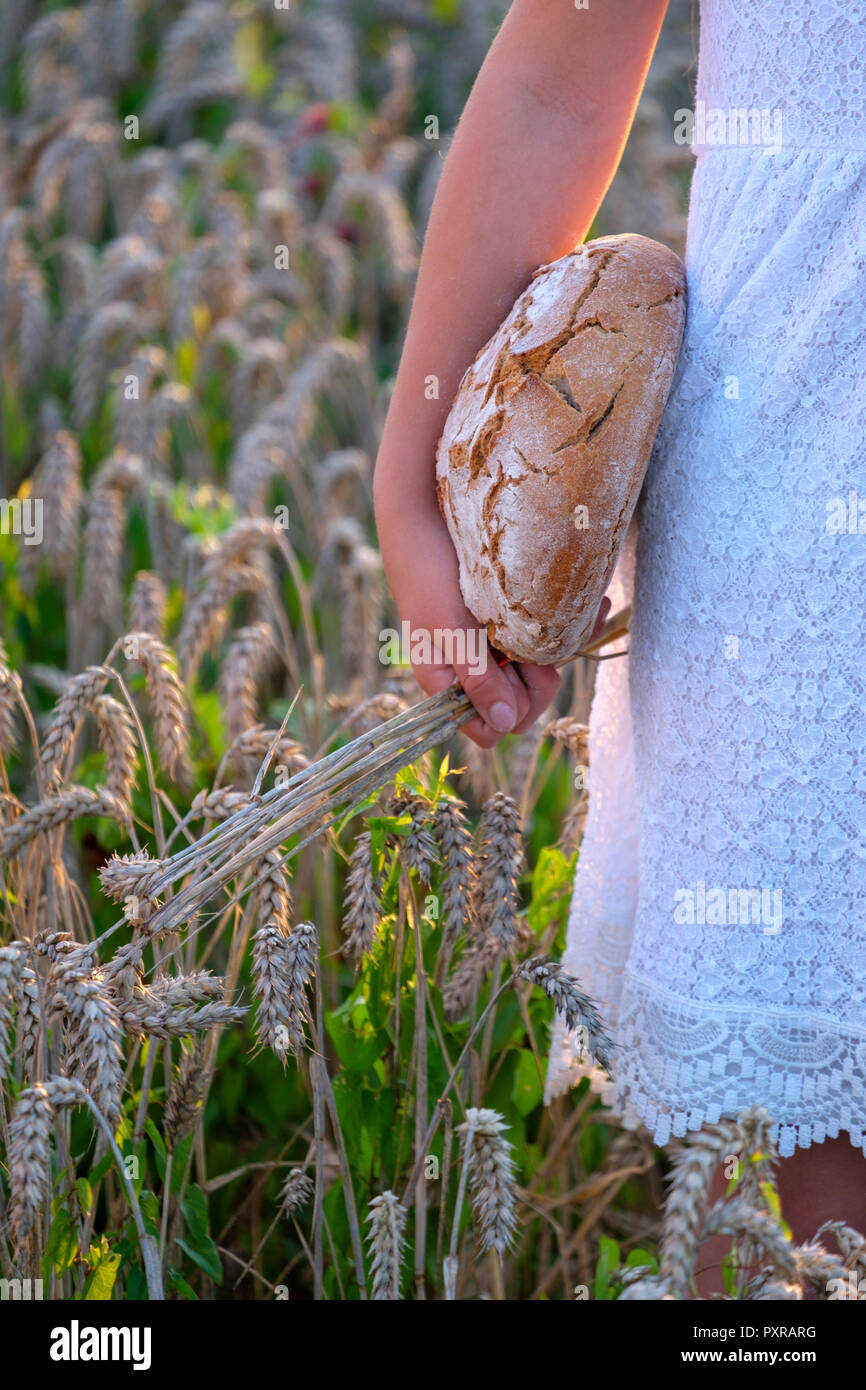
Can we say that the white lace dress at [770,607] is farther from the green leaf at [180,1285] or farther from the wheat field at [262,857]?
the green leaf at [180,1285]

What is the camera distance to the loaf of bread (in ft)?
2.60

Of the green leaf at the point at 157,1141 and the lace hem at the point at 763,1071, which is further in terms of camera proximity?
the green leaf at the point at 157,1141

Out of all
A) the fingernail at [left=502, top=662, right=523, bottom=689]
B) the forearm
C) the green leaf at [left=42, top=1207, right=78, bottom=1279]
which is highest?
the forearm

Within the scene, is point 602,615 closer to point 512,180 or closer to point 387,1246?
point 512,180

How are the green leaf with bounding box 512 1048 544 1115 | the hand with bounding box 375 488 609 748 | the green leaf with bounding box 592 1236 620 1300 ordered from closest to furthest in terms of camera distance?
the hand with bounding box 375 488 609 748, the green leaf with bounding box 592 1236 620 1300, the green leaf with bounding box 512 1048 544 1115

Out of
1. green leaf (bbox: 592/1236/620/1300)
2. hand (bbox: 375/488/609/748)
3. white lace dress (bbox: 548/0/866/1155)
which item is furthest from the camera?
green leaf (bbox: 592/1236/620/1300)

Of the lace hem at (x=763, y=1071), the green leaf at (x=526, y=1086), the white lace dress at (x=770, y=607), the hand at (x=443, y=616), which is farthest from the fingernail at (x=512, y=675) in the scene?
the green leaf at (x=526, y=1086)

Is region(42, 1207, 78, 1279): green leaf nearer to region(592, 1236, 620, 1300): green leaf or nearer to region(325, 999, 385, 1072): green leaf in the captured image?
region(325, 999, 385, 1072): green leaf

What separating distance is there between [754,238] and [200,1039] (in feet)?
2.51

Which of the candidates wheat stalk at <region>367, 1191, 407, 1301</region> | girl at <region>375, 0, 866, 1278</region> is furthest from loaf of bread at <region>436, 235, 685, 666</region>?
wheat stalk at <region>367, 1191, 407, 1301</region>

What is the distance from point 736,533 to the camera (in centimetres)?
79

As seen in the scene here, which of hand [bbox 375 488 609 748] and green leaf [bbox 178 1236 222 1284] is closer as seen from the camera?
hand [bbox 375 488 609 748]

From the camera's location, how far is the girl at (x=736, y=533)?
0.77m

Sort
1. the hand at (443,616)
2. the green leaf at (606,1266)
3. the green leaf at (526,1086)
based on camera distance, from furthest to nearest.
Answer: the green leaf at (526,1086) < the green leaf at (606,1266) < the hand at (443,616)
